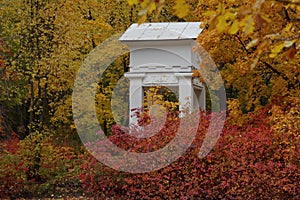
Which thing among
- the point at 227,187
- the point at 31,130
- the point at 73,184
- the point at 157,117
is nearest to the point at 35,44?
the point at 31,130

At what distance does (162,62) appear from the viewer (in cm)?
1405

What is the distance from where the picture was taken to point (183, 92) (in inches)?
548

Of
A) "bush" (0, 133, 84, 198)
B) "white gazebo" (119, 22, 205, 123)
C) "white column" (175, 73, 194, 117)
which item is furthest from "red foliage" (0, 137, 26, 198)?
"white column" (175, 73, 194, 117)

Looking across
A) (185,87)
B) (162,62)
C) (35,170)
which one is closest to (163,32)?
A: (162,62)

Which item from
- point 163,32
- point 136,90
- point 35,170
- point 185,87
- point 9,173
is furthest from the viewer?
point 163,32

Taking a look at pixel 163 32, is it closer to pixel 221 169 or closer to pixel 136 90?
pixel 136 90

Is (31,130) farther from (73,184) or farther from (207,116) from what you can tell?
→ (207,116)

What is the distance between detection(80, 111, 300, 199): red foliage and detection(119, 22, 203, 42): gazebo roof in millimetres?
3393

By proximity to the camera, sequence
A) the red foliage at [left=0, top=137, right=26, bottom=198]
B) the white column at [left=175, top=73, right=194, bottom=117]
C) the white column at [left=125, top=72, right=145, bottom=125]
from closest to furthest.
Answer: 1. the red foliage at [left=0, top=137, right=26, bottom=198]
2. the white column at [left=175, top=73, right=194, bottom=117]
3. the white column at [left=125, top=72, right=145, bottom=125]

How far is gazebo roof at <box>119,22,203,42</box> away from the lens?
14.0m

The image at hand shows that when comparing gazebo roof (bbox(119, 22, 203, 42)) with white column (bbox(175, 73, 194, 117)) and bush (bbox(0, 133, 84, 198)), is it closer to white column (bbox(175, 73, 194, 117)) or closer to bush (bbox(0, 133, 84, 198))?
white column (bbox(175, 73, 194, 117))

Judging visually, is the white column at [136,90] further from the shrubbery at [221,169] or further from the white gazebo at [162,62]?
the shrubbery at [221,169]

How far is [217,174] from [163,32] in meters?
4.91

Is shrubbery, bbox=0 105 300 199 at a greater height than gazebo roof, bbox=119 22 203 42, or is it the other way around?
gazebo roof, bbox=119 22 203 42
